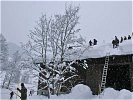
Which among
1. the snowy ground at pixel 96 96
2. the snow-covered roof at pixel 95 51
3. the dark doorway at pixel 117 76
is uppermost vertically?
the snow-covered roof at pixel 95 51

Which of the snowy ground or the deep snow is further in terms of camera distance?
the deep snow

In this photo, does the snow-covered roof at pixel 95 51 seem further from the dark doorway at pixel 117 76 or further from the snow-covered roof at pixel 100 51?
the dark doorway at pixel 117 76

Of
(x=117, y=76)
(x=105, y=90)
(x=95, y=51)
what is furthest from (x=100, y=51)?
(x=117, y=76)

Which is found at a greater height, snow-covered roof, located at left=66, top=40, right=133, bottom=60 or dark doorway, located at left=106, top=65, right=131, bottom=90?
snow-covered roof, located at left=66, top=40, right=133, bottom=60

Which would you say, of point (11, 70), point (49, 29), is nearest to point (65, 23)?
point (49, 29)

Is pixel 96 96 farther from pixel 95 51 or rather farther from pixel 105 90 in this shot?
pixel 95 51

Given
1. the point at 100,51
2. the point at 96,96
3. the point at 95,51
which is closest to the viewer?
the point at 96,96

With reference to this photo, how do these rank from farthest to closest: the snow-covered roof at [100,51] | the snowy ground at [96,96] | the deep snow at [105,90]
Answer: the snow-covered roof at [100,51] → the deep snow at [105,90] → the snowy ground at [96,96]

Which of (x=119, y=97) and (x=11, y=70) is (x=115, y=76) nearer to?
(x=119, y=97)

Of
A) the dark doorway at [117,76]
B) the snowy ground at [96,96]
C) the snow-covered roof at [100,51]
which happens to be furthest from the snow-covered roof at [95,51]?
the dark doorway at [117,76]

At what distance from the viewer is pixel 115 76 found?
77.0 ft

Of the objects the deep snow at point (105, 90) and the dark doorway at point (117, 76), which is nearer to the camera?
the deep snow at point (105, 90)

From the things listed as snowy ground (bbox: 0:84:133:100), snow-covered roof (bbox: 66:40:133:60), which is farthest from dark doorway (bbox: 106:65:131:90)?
snowy ground (bbox: 0:84:133:100)

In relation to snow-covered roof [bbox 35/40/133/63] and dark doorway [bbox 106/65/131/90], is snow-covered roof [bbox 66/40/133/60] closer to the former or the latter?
snow-covered roof [bbox 35/40/133/63]
